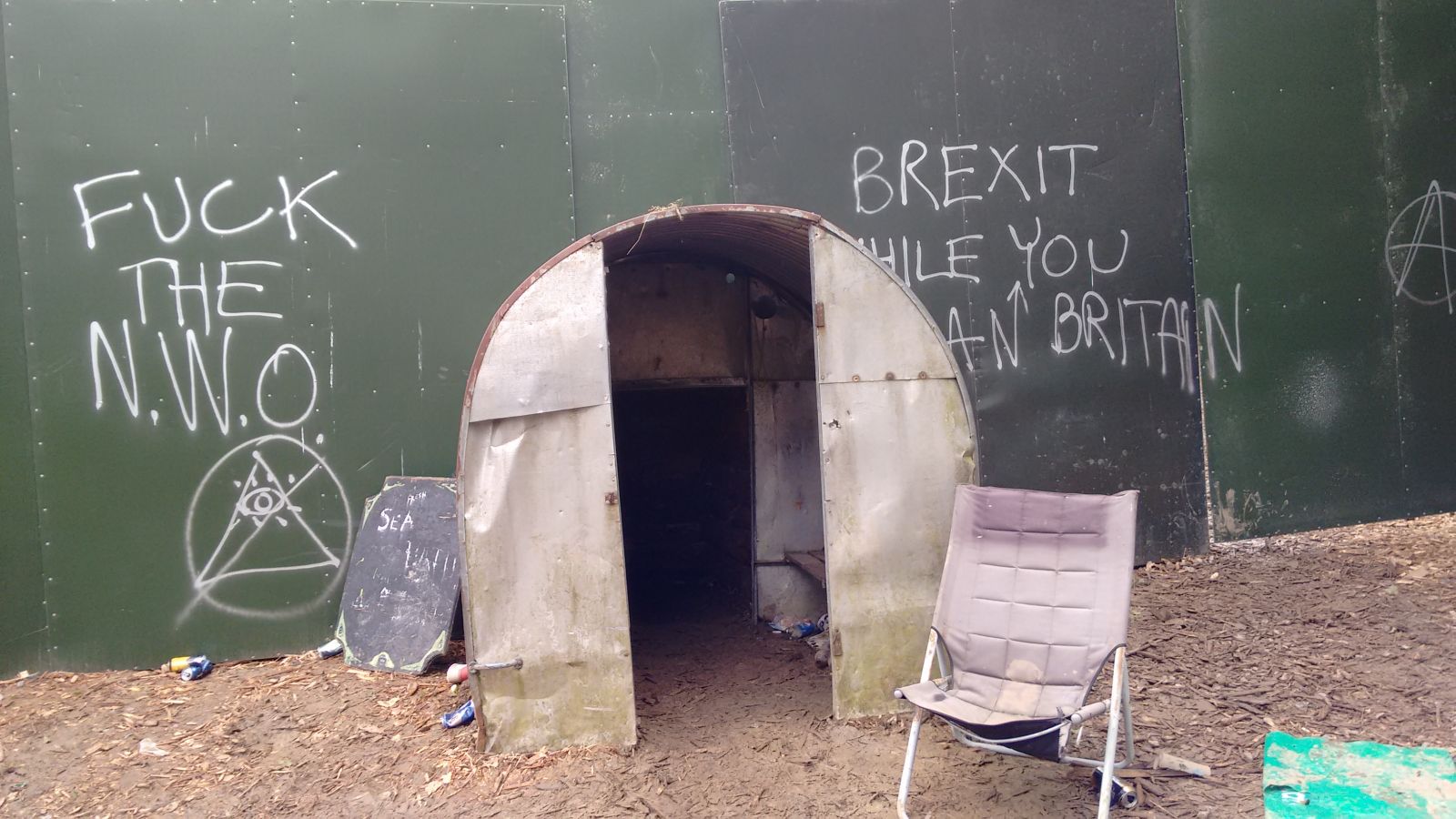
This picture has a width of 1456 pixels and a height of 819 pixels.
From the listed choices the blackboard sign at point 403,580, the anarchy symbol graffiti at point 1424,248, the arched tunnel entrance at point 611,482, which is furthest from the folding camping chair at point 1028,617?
the anarchy symbol graffiti at point 1424,248

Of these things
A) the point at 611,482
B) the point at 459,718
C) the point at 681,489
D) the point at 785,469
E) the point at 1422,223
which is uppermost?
the point at 1422,223

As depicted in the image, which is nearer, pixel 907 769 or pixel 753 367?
pixel 907 769

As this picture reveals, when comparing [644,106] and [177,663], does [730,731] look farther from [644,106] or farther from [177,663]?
[644,106]

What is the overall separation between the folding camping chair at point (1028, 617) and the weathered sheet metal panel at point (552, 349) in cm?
185

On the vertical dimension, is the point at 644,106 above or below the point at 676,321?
above

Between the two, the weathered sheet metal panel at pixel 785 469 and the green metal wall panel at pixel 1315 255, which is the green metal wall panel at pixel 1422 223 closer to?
the green metal wall panel at pixel 1315 255

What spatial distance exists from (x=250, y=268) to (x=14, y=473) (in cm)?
179

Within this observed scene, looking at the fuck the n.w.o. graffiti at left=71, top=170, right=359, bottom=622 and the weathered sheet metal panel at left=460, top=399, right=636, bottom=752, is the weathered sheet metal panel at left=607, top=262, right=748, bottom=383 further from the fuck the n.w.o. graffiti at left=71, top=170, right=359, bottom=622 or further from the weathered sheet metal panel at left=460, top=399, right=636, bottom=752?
the weathered sheet metal panel at left=460, top=399, right=636, bottom=752

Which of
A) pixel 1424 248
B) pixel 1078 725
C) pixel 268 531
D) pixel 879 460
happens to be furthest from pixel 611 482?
pixel 1424 248

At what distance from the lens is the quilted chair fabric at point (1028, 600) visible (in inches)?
153

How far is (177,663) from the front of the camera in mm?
5621

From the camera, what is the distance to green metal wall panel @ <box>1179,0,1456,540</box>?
6.98 meters

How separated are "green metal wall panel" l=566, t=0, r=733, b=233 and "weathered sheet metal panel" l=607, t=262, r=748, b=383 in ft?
1.53

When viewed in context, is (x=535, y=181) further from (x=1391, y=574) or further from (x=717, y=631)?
(x=1391, y=574)
